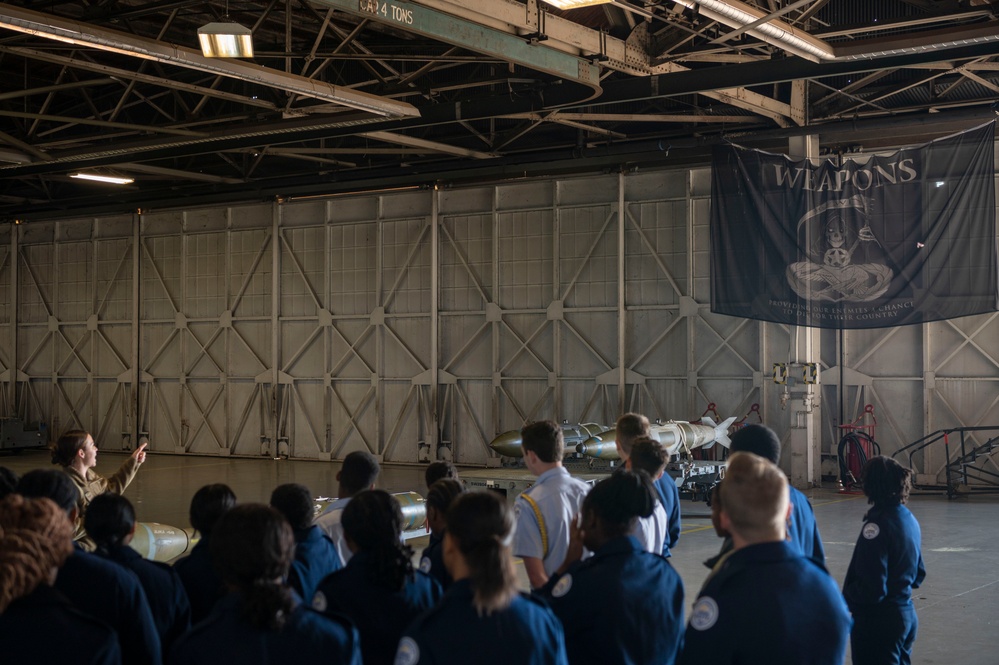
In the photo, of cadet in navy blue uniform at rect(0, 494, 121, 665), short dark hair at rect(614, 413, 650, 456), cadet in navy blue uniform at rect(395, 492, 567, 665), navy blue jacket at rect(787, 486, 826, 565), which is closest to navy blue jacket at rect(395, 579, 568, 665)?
cadet in navy blue uniform at rect(395, 492, 567, 665)

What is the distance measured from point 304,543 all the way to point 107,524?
0.97 meters

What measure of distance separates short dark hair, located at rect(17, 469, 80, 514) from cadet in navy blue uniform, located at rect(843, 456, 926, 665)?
4.43 metres

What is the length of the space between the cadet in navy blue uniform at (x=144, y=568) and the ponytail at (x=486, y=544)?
171 cm

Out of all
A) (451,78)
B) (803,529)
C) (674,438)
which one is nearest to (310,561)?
(803,529)

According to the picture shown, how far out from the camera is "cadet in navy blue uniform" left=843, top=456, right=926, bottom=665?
602 centimetres

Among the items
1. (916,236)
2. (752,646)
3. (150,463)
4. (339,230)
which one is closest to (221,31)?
(752,646)

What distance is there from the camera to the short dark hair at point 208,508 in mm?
5062

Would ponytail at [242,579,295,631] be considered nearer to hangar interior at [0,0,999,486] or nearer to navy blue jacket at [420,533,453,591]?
navy blue jacket at [420,533,453,591]

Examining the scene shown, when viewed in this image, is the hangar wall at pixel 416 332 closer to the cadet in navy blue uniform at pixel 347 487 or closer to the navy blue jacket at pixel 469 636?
the cadet in navy blue uniform at pixel 347 487

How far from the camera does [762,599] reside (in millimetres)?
3479

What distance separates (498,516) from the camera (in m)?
3.55

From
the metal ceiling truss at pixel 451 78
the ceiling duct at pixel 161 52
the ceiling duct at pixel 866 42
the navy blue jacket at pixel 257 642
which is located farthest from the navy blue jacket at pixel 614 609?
the ceiling duct at pixel 161 52

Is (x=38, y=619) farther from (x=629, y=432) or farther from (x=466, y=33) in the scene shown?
(x=466, y=33)

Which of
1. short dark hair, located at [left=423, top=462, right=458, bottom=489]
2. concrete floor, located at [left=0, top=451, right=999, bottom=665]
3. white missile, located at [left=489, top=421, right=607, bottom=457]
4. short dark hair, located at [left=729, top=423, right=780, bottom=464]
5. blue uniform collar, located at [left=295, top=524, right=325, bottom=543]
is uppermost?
short dark hair, located at [left=729, top=423, right=780, bottom=464]
